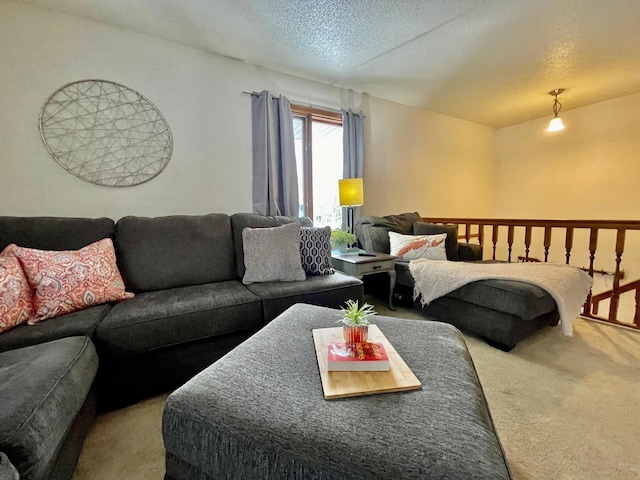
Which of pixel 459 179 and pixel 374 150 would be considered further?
pixel 459 179

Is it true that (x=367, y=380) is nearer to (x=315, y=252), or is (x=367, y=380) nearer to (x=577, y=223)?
(x=315, y=252)

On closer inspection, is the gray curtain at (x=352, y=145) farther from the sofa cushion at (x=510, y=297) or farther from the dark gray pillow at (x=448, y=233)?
the sofa cushion at (x=510, y=297)

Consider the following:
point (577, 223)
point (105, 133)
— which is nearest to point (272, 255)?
point (105, 133)

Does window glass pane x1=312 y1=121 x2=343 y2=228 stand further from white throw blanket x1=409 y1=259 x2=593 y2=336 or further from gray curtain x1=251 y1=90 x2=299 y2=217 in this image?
white throw blanket x1=409 y1=259 x2=593 y2=336

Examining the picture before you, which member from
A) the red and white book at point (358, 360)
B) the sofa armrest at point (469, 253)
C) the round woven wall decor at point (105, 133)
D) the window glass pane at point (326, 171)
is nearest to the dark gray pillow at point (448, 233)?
the sofa armrest at point (469, 253)

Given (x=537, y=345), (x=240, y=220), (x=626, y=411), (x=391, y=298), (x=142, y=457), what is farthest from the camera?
(x=391, y=298)

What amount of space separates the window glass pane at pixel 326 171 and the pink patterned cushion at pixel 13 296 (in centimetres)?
239

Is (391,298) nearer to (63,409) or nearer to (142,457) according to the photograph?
(142,457)

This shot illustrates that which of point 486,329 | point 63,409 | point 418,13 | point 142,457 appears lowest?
point 142,457

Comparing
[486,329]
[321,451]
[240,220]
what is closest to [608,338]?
[486,329]

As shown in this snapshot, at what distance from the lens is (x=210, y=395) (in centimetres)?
83

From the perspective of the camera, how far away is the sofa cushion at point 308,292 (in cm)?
Answer: 176

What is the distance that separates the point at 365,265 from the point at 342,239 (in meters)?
0.40

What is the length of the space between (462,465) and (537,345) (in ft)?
6.28
